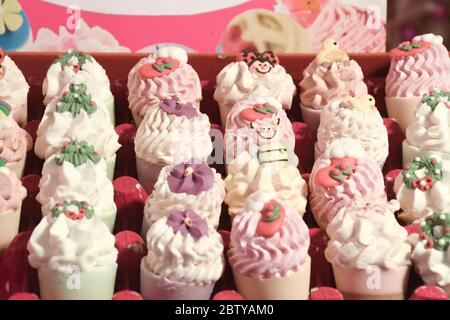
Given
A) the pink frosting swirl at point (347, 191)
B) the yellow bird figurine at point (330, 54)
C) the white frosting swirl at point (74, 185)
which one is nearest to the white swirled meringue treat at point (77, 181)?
the white frosting swirl at point (74, 185)

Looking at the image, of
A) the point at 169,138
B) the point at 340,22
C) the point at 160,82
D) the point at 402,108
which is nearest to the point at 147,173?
the point at 169,138

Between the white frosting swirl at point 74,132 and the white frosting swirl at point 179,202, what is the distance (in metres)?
0.34

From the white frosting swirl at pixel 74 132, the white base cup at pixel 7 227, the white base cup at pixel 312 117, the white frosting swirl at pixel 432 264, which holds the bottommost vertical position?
the white frosting swirl at pixel 432 264

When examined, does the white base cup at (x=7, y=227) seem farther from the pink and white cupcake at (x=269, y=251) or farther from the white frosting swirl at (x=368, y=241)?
the white frosting swirl at (x=368, y=241)

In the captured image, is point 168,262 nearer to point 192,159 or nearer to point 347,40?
point 192,159

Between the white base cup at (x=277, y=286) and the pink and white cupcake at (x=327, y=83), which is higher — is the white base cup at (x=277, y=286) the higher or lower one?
the lower one

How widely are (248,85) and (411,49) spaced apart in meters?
0.58

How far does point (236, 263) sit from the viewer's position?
2986 millimetres

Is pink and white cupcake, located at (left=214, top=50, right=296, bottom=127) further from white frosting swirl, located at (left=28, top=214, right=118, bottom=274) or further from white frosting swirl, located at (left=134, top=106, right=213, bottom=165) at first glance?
white frosting swirl, located at (left=28, top=214, right=118, bottom=274)

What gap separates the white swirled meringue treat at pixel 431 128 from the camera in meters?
3.48

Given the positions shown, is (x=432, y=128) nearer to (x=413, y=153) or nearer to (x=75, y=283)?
(x=413, y=153)

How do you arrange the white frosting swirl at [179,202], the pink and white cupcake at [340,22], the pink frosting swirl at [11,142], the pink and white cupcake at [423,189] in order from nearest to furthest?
the white frosting swirl at [179,202] → the pink and white cupcake at [423,189] → the pink frosting swirl at [11,142] → the pink and white cupcake at [340,22]

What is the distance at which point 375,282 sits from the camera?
300 centimetres
